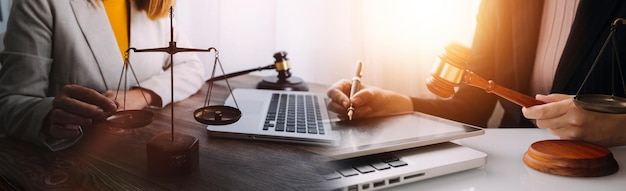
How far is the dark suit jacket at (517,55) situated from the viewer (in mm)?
642

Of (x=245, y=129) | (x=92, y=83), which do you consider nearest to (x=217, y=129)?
(x=245, y=129)

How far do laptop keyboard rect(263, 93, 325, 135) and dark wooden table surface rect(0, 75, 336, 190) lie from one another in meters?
0.02

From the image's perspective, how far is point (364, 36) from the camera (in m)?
0.77

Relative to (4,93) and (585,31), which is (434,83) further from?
(4,93)

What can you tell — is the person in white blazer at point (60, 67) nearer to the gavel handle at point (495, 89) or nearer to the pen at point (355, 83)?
the pen at point (355, 83)

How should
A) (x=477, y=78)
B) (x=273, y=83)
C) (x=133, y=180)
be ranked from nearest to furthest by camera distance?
(x=133, y=180) → (x=477, y=78) → (x=273, y=83)

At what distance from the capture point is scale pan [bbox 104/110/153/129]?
0.52 metres

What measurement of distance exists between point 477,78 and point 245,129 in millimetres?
303

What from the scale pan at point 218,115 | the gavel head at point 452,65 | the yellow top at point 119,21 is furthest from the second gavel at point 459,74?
the yellow top at point 119,21

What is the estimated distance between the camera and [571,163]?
A: 24.9 inches

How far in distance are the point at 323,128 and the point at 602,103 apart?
1.07 ft

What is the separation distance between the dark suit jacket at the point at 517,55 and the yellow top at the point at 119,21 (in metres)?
0.46

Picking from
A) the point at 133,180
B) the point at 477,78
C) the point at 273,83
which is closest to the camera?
the point at 133,180

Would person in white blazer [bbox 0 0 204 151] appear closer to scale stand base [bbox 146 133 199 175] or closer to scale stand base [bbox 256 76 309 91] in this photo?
scale stand base [bbox 146 133 199 175]
